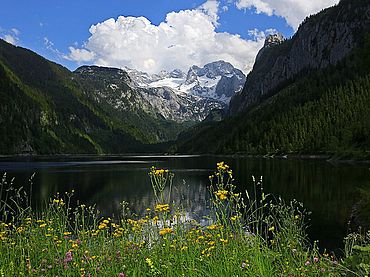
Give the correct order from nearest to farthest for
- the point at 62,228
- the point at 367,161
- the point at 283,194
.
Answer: the point at 62,228, the point at 283,194, the point at 367,161

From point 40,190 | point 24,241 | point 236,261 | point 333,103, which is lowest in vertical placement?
point 40,190

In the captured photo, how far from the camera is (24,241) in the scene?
1058cm

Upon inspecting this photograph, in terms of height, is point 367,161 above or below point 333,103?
below

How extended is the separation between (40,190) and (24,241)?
44666 mm

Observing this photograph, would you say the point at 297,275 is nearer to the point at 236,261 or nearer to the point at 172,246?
the point at 236,261

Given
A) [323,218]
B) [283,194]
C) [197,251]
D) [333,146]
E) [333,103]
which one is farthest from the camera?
[333,103]

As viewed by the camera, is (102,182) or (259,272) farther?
(102,182)

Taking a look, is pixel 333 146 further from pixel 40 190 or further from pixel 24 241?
pixel 24 241

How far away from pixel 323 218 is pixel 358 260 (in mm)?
26233

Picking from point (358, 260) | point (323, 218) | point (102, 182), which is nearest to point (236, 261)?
point (358, 260)

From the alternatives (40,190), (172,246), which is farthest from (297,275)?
(40,190)

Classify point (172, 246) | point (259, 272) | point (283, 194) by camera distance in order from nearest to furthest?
point (259, 272) < point (172, 246) < point (283, 194)

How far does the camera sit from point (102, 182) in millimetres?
64688

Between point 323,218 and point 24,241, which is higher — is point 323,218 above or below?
below
